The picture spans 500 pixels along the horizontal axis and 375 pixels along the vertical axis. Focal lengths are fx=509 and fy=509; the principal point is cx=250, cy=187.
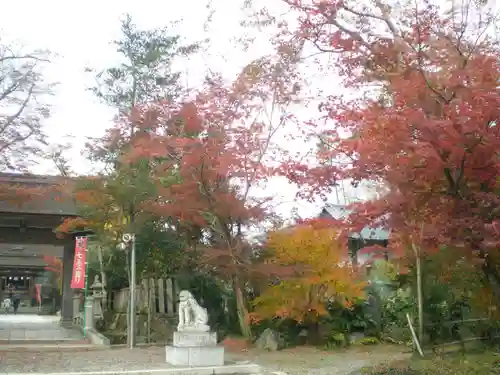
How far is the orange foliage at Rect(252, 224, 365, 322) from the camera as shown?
45.4 feet

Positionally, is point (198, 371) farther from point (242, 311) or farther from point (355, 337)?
point (355, 337)

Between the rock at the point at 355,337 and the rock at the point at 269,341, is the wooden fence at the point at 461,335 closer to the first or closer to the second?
the rock at the point at 355,337

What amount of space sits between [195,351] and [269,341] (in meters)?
4.03

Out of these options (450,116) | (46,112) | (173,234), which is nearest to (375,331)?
(173,234)

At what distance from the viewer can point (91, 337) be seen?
15.9m

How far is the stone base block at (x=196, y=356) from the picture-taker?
10961 mm

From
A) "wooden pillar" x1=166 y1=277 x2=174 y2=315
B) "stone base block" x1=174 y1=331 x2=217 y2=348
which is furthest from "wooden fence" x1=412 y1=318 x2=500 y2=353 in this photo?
"wooden pillar" x1=166 y1=277 x2=174 y2=315

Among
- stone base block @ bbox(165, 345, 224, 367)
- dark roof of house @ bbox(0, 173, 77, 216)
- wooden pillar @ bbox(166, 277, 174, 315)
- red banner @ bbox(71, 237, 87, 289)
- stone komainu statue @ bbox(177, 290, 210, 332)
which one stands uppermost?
dark roof of house @ bbox(0, 173, 77, 216)

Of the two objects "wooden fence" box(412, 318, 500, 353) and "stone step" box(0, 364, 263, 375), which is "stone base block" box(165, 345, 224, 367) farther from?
"wooden fence" box(412, 318, 500, 353)

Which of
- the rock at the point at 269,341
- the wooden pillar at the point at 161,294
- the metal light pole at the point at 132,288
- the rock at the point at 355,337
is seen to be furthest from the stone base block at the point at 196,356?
the wooden pillar at the point at 161,294

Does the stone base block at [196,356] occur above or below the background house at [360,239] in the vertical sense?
below

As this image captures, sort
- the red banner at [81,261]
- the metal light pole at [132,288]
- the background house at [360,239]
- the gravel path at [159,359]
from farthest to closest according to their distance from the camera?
the red banner at [81,261] → the background house at [360,239] → the metal light pole at [132,288] → the gravel path at [159,359]

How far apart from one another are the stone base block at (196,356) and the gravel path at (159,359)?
348 mm

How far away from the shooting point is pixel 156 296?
1830 centimetres
